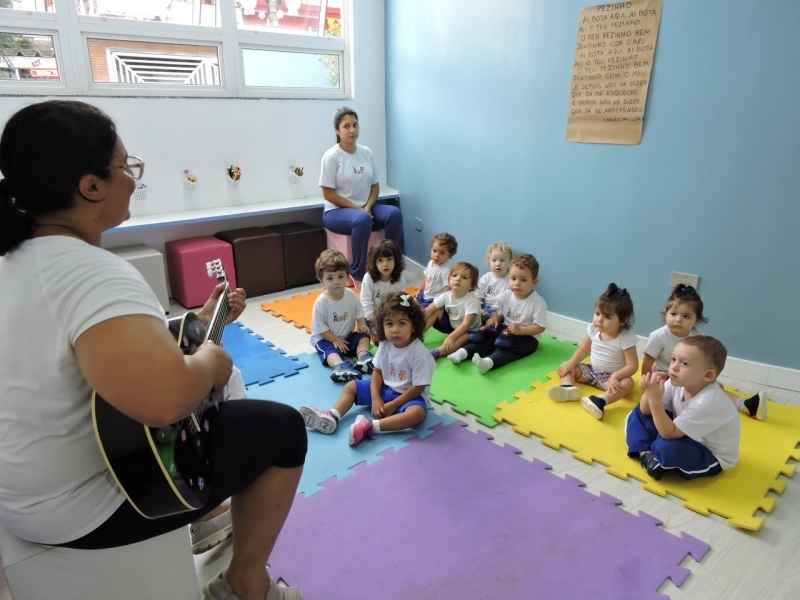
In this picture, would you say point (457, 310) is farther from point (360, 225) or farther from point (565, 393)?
point (360, 225)

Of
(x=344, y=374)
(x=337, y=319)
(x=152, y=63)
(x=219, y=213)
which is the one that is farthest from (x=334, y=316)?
(x=152, y=63)

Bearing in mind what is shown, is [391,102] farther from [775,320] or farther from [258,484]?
[258,484]

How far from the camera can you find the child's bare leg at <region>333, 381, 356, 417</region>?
241 cm

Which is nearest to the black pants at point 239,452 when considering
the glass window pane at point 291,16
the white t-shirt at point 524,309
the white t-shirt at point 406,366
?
the white t-shirt at point 406,366

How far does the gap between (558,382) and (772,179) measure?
4.37 ft

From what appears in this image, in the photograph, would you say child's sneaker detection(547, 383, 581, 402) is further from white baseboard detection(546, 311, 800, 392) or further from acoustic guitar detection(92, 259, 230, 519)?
acoustic guitar detection(92, 259, 230, 519)

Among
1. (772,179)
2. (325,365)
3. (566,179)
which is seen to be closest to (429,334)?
(325,365)

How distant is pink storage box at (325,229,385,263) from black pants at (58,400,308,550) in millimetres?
2797

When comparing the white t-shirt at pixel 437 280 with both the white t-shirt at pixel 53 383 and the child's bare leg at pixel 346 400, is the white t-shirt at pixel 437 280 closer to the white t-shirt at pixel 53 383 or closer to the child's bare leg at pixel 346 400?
the child's bare leg at pixel 346 400

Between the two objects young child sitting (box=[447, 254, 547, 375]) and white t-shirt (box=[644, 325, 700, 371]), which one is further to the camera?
young child sitting (box=[447, 254, 547, 375])

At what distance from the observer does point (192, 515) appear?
113 cm

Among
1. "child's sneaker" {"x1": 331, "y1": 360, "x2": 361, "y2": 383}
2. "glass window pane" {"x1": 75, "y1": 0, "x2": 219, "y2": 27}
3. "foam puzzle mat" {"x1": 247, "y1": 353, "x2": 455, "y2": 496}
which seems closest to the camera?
"foam puzzle mat" {"x1": 247, "y1": 353, "x2": 455, "y2": 496}

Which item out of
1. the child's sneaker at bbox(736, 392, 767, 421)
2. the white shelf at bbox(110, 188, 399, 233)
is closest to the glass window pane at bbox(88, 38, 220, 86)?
the white shelf at bbox(110, 188, 399, 233)

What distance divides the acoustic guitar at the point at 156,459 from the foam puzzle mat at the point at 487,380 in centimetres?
149
